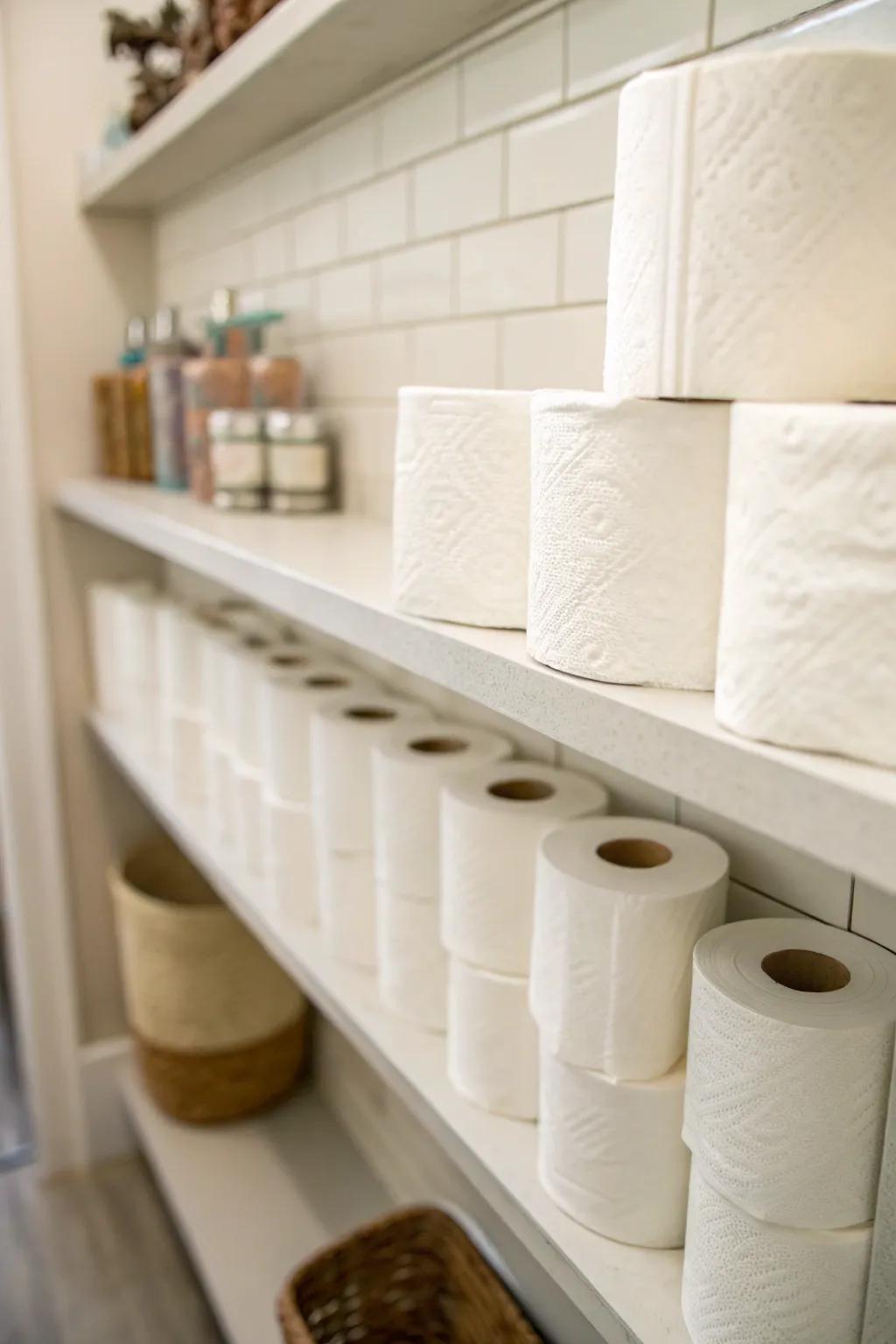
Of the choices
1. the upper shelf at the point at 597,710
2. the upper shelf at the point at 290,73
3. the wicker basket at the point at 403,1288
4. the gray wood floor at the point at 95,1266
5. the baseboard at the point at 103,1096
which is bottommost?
the gray wood floor at the point at 95,1266

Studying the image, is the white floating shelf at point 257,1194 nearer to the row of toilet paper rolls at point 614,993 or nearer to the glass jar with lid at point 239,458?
the row of toilet paper rolls at point 614,993

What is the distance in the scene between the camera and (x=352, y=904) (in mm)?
891

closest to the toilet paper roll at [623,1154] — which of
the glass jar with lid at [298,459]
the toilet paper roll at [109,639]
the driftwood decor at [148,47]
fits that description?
the glass jar with lid at [298,459]

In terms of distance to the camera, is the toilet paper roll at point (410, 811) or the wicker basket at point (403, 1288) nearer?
the toilet paper roll at point (410, 811)

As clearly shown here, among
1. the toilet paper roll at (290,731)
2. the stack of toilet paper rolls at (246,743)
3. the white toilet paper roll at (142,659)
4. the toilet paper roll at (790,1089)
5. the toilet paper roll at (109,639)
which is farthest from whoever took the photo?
the toilet paper roll at (109,639)

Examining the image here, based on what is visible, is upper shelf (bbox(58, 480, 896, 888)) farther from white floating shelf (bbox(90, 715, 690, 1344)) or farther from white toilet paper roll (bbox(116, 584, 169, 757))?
white toilet paper roll (bbox(116, 584, 169, 757))

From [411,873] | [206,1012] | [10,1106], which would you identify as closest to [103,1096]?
[10,1106]

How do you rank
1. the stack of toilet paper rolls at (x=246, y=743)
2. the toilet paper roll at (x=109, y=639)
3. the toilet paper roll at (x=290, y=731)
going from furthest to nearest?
1. the toilet paper roll at (x=109, y=639)
2. the stack of toilet paper rolls at (x=246, y=743)
3. the toilet paper roll at (x=290, y=731)

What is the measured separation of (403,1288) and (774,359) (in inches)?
42.7

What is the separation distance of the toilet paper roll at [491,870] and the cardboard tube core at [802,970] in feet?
0.53

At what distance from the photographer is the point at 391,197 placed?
0.98m

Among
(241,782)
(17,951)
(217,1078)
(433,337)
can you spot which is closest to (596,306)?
(433,337)

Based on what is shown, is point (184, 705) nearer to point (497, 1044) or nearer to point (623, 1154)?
point (497, 1044)

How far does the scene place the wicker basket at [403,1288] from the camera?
1052 mm
